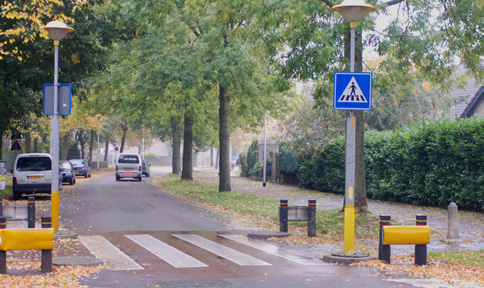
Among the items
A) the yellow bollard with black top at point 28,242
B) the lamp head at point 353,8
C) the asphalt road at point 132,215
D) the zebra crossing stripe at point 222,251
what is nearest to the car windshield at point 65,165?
the asphalt road at point 132,215

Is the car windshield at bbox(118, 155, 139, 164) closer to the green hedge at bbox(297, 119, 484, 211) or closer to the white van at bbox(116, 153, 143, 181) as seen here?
the white van at bbox(116, 153, 143, 181)

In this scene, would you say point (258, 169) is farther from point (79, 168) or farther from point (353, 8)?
point (353, 8)

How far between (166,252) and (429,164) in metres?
12.8

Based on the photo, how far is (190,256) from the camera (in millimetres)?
10227

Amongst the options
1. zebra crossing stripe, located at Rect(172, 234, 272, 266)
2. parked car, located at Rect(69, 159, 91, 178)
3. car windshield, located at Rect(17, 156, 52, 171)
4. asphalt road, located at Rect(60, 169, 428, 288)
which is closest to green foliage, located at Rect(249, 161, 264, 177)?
parked car, located at Rect(69, 159, 91, 178)

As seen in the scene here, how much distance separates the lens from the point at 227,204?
21422mm

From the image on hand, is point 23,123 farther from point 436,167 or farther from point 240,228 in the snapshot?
point 436,167

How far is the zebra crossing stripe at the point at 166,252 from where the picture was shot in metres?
9.41

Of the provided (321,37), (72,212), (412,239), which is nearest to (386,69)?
(321,37)

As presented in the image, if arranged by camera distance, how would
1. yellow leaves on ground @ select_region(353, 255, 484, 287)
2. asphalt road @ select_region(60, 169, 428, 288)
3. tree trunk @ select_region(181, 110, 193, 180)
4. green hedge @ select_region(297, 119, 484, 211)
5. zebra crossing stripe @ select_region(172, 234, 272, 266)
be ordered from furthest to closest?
tree trunk @ select_region(181, 110, 193, 180), green hedge @ select_region(297, 119, 484, 211), zebra crossing stripe @ select_region(172, 234, 272, 266), yellow leaves on ground @ select_region(353, 255, 484, 287), asphalt road @ select_region(60, 169, 428, 288)

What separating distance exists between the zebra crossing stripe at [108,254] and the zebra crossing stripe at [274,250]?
2.83 m

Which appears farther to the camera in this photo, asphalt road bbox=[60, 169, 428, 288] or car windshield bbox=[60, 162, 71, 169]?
car windshield bbox=[60, 162, 71, 169]

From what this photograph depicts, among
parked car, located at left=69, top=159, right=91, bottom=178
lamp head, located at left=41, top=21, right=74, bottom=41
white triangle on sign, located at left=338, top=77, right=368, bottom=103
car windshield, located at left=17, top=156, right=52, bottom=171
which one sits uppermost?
lamp head, located at left=41, top=21, right=74, bottom=41

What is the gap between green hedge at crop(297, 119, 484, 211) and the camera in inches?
706
